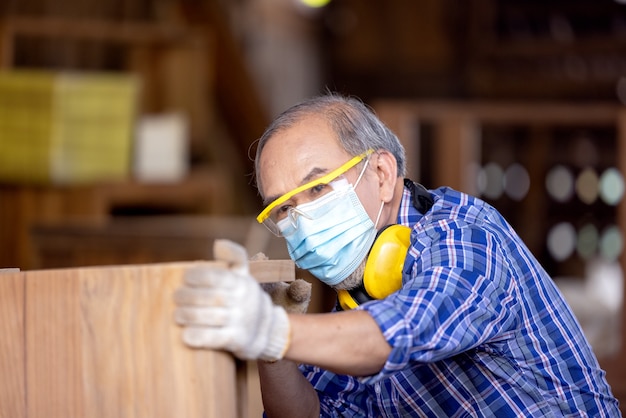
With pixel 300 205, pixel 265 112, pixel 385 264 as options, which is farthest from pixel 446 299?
pixel 265 112

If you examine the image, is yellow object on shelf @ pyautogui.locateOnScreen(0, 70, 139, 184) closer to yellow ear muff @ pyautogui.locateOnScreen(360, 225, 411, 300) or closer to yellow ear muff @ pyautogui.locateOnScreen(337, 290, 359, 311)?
yellow ear muff @ pyautogui.locateOnScreen(337, 290, 359, 311)

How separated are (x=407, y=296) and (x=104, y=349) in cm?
48

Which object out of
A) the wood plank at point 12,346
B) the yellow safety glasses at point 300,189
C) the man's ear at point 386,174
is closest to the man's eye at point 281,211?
the yellow safety glasses at point 300,189

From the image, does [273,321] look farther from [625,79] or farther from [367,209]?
[625,79]

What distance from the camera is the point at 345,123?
6.30 feet

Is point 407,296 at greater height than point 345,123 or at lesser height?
lesser

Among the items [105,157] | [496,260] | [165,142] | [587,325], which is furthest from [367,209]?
[165,142]

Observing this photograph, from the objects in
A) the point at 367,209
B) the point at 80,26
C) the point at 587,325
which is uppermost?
the point at 80,26

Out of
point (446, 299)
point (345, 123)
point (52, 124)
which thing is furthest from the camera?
point (52, 124)

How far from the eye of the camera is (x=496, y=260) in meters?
1.70

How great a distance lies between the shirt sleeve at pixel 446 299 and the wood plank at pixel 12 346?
1.73 ft

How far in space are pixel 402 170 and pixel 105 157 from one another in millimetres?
3876

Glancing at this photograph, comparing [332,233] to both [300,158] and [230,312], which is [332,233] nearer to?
[300,158]

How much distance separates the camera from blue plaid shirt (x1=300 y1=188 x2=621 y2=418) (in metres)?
1.54
